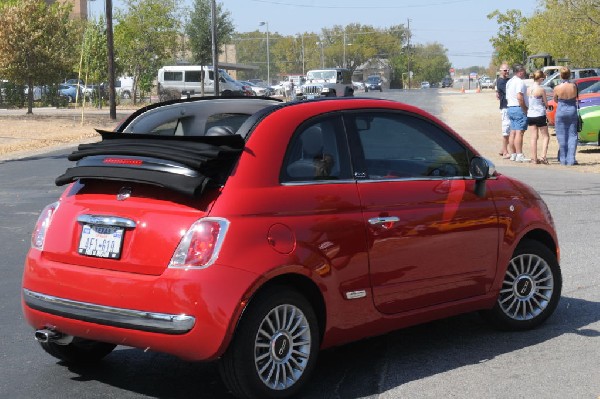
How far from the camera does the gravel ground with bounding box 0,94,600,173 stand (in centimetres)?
2247

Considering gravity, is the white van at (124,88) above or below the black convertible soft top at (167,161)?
below

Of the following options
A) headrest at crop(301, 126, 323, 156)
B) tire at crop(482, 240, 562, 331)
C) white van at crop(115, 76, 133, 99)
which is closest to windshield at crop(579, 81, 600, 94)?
tire at crop(482, 240, 562, 331)

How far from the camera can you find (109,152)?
18.3 feet

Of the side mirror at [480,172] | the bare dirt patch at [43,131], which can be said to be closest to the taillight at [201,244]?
the side mirror at [480,172]

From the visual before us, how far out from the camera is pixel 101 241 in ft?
17.4

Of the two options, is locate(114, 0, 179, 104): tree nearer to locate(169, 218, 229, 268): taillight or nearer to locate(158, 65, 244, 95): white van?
locate(158, 65, 244, 95): white van

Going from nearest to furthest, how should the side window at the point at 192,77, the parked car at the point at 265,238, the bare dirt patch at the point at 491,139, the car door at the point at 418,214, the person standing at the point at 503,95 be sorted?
the parked car at the point at 265,238 → the car door at the point at 418,214 → the bare dirt patch at the point at 491,139 → the person standing at the point at 503,95 → the side window at the point at 192,77

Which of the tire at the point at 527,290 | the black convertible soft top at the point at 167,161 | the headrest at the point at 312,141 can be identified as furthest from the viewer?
the tire at the point at 527,290

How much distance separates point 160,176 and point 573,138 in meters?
15.7

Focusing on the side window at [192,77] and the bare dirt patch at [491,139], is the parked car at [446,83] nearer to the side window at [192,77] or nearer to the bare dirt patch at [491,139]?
the side window at [192,77]

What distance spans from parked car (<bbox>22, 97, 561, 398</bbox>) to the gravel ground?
13.4 meters

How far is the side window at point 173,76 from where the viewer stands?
6291 cm

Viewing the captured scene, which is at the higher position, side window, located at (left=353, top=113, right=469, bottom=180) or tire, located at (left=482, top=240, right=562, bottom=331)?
side window, located at (left=353, top=113, right=469, bottom=180)

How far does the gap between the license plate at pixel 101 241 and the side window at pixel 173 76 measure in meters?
58.3
